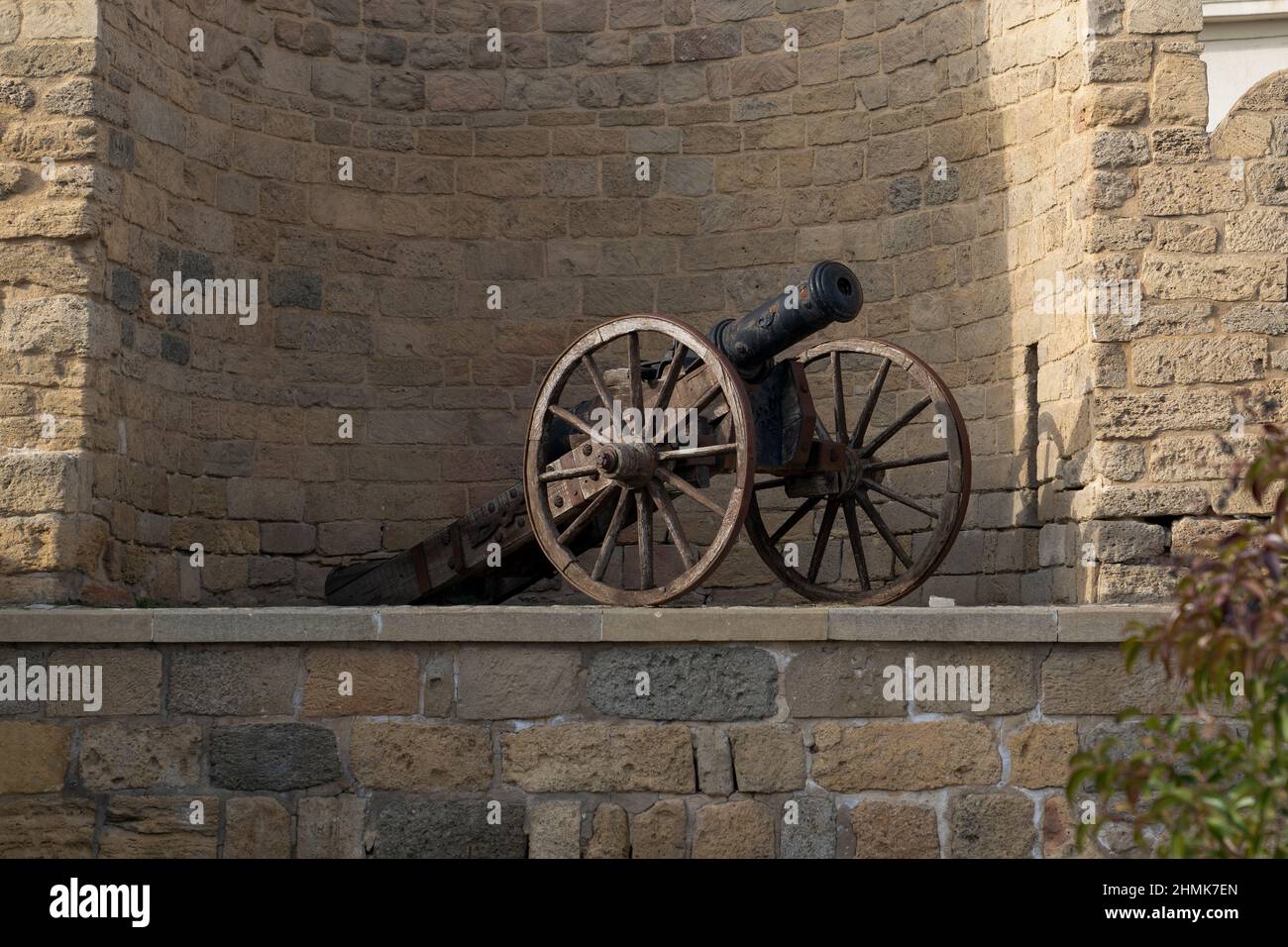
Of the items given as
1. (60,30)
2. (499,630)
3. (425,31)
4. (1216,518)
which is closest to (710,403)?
(499,630)

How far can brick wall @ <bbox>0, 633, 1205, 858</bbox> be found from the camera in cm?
514

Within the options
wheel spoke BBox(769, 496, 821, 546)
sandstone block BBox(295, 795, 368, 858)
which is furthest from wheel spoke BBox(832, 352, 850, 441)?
sandstone block BBox(295, 795, 368, 858)

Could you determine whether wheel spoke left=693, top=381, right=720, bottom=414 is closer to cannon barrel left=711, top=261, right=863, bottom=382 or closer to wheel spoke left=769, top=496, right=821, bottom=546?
cannon barrel left=711, top=261, right=863, bottom=382

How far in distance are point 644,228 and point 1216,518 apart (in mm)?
3685

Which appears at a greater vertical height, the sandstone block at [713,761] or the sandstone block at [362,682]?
the sandstone block at [362,682]

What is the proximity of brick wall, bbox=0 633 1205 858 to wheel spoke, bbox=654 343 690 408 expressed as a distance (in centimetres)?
107

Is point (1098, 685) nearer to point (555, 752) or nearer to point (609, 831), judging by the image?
point (609, 831)

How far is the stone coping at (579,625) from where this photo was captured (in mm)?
5172

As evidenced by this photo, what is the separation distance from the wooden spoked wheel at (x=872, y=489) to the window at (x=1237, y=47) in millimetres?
4434

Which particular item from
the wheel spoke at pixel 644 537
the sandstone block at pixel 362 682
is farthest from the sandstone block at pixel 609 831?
the wheel spoke at pixel 644 537

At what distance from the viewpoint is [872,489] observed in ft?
22.1

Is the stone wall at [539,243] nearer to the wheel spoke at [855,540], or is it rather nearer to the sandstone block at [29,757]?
the wheel spoke at [855,540]

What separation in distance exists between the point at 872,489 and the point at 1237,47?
6.09m
